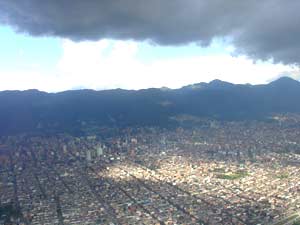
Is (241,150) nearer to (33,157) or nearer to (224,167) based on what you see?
(224,167)

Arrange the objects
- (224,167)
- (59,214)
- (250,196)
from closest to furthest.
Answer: (59,214) → (250,196) → (224,167)

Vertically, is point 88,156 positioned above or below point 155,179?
below

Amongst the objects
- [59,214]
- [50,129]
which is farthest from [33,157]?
[50,129]

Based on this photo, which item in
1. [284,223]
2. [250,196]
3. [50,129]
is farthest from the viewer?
[50,129]

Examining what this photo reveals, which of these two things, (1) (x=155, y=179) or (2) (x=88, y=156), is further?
(2) (x=88, y=156)

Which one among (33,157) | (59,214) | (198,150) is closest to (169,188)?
(59,214)

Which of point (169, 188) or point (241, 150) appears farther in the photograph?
point (241, 150)

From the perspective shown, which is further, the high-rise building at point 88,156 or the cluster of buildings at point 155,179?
the high-rise building at point 88,156

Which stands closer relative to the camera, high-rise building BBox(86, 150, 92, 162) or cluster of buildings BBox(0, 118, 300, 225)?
cluster of buildings BBox(0, 118, 300, 225)
